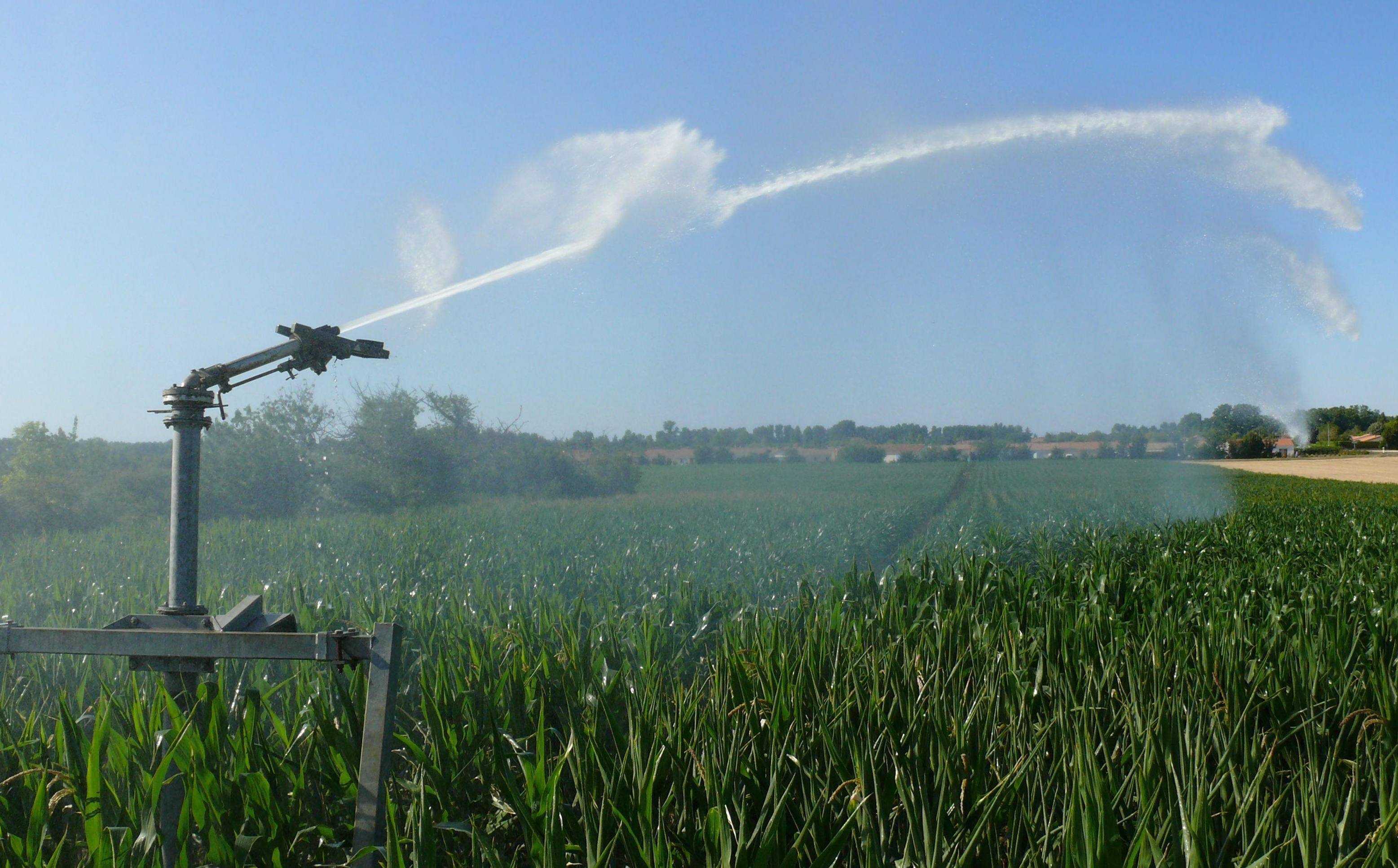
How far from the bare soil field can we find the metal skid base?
→ 47.7 meters

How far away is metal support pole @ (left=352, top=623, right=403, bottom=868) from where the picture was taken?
2.02 metres

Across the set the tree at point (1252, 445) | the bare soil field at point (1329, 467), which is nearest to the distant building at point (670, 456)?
the bare soil field at point (1329, 467)

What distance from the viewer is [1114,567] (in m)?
7.93

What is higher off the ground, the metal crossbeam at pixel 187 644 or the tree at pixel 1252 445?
the tree at pixel 1252 445

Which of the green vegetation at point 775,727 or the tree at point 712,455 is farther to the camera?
the tree at point 712,455

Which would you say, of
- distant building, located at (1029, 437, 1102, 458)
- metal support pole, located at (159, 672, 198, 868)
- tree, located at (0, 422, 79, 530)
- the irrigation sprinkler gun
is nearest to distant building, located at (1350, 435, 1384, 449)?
distant building, located at (1029, 437, 1102, 458)

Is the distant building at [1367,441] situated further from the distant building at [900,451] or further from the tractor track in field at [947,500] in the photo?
the distant building at [900,451]

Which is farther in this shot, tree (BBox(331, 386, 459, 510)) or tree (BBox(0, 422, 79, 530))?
tree (BBox(0, 422, 79, 530))

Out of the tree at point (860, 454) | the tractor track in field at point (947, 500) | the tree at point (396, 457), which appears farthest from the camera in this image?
the tree at point (396, 457)

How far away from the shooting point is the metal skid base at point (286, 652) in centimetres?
203

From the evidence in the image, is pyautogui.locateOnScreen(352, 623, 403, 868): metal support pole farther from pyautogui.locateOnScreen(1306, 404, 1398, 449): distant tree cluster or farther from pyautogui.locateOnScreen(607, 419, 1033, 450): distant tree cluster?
pyautogui.locateOnScreen(1306, 404, 1398, 449): distant tree cluster

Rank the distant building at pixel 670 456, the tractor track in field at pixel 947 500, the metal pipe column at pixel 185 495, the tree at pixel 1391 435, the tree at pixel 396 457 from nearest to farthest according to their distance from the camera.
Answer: the metal pipe column at pixel 185 495, the distant building at pixel 670 456, the tractor track in field at pixel 947 500, the tree at pixel 396 457, the tree at pixel 1391 435

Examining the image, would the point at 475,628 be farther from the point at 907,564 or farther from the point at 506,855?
the point at 907,564

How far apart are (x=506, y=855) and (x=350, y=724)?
68cm
